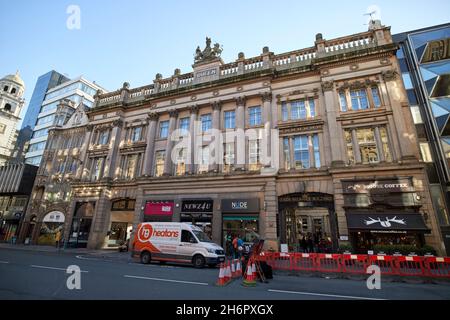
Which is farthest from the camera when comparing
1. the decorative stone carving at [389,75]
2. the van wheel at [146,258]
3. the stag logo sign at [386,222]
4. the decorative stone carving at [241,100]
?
the decorative stone carving at [241,100]

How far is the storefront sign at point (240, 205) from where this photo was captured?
17953 mm

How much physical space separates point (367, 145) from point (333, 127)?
2.79 m

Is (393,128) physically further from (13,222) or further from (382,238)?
(13,222)

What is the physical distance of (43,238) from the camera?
27016 mm

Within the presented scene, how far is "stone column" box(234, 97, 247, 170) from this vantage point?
65.2 feet

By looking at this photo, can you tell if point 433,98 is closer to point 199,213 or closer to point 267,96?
point 267,96

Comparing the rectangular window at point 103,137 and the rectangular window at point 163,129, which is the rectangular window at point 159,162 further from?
the rectangular window at point 103,137

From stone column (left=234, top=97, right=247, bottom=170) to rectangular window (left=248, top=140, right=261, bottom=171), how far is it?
1.81 ft

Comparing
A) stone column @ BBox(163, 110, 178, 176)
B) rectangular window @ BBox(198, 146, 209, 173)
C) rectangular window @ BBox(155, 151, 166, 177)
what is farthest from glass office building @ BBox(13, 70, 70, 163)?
rectangular window @ BBox(198, 146, 209, 173)

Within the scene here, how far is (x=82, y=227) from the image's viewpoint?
2422 centimetres

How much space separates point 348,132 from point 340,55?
6751mm

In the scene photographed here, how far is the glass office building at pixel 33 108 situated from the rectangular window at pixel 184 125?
158 feet

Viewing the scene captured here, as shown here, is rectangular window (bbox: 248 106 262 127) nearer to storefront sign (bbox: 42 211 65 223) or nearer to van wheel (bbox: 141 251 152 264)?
van wheel (bbox: 141 251 152 264)

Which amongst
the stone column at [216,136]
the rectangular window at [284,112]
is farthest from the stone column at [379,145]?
the stone column at [216,136]
